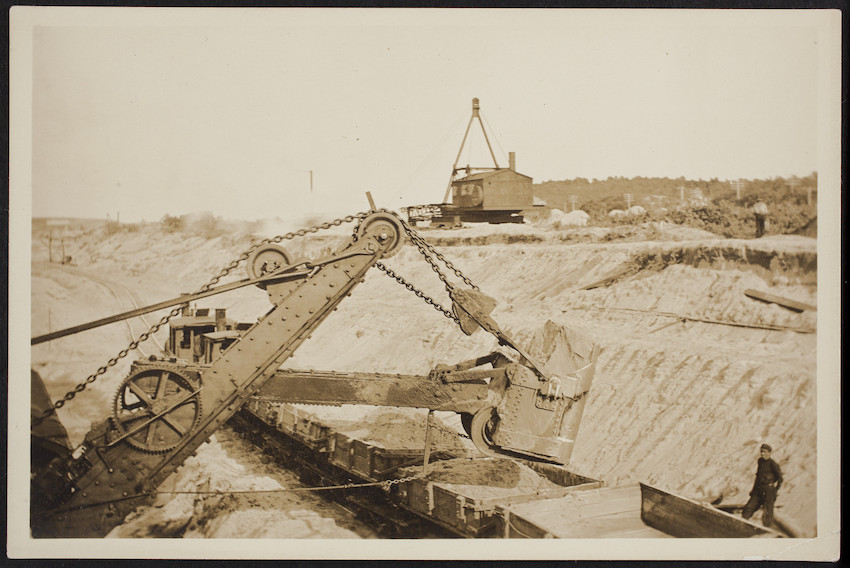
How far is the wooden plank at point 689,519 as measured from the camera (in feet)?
15.2

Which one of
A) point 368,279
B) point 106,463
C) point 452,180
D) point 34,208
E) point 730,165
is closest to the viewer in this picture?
point 106,463

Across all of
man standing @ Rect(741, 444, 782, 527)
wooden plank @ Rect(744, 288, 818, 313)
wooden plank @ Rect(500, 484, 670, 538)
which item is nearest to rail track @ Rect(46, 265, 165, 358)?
wooden plank @ Rect(500, 484, 670, 538)

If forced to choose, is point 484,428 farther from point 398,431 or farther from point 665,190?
point 665,190

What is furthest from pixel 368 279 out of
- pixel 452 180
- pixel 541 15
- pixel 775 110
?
pixel 775 110

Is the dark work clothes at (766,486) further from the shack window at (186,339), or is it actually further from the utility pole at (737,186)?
the shack window at (186,339)

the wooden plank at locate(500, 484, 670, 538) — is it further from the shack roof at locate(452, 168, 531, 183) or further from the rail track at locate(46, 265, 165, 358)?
the rail track at locate(46, 265, 165, 358)

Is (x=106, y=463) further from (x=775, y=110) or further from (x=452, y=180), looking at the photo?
(x=775, y=110)

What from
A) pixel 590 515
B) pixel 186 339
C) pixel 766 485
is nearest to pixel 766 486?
pixel 766 485

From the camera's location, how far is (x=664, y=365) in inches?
248

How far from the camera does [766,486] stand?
4859mm

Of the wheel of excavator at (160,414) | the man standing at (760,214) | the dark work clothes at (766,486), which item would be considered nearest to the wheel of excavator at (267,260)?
the wheel of excavator at (160,414)

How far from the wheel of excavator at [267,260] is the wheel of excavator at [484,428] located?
161 centimetres

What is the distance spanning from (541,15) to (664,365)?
3.34 m

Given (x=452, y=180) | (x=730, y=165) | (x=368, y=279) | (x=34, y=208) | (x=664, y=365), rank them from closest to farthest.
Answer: (x=34, y=208)
(x=730, y=165)
(x=452, y=180)
(x=664, y=365)
(x=368, y=279)
